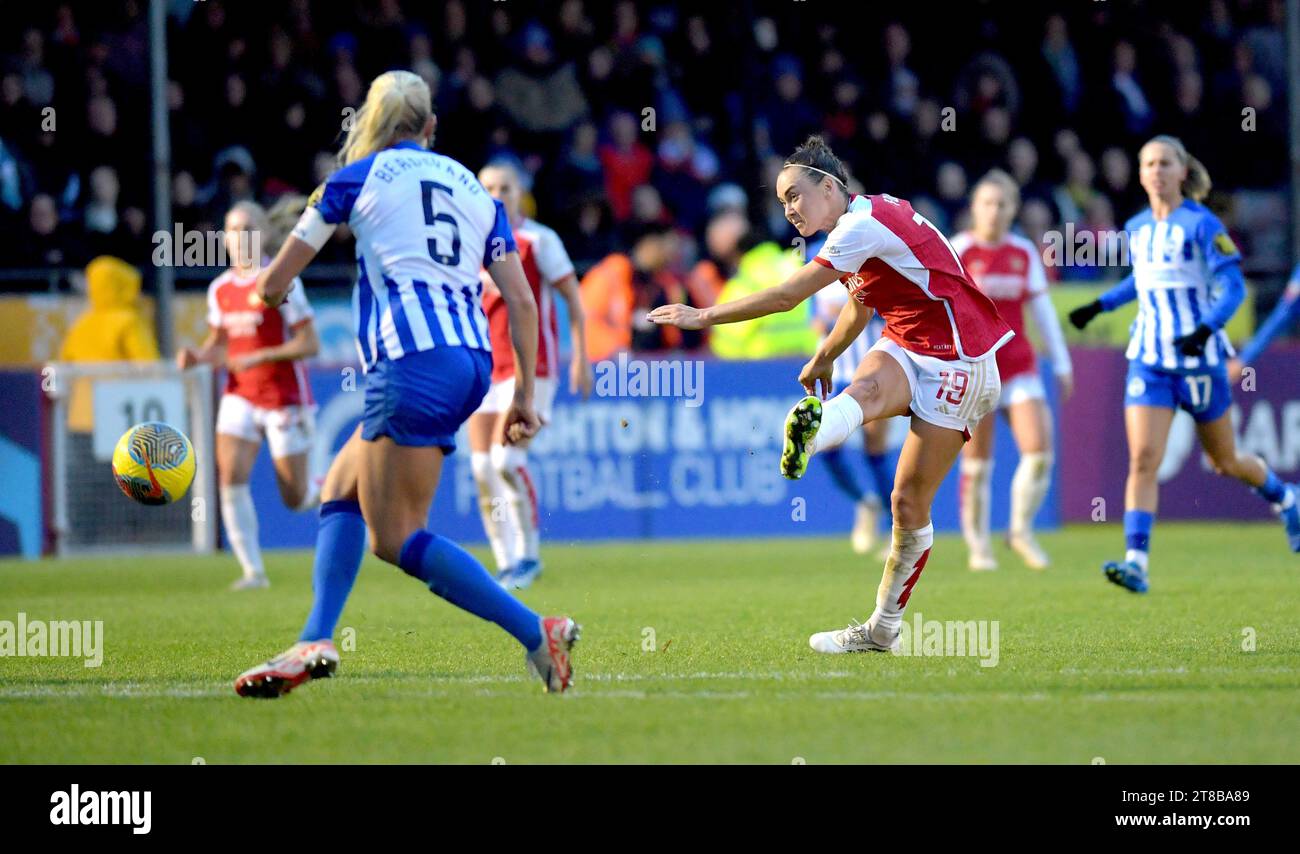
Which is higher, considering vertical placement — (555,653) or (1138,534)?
(1138,534)

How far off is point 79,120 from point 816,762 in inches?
504

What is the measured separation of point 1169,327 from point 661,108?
32.6 feet

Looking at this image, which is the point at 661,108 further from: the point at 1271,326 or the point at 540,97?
the point at 1271,326

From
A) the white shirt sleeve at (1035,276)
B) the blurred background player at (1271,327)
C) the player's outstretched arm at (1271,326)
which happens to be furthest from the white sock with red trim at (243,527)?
the player's outstretched arm at (1271,326)

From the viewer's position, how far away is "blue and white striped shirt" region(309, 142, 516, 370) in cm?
600

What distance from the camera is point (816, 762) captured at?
16.1 feet

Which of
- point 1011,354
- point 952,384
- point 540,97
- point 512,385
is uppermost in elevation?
point 540,97

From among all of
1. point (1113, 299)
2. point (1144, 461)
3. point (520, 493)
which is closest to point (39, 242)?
→ point (520, 493)

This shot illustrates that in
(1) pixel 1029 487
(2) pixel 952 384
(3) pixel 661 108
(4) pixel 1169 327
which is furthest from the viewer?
(3) pixel 661 108

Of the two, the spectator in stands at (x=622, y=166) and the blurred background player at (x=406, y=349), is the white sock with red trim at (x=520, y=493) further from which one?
the spectator in stands at (x=622, y=166)

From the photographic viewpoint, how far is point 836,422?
6840 mm

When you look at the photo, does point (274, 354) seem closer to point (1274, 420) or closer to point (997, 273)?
point (997, 273)

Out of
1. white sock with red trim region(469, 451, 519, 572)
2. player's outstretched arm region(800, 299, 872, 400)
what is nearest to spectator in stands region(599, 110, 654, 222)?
white sock with red trim region(469, 451, 519, 572)
